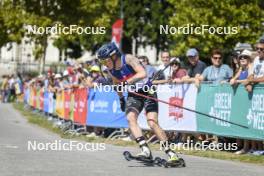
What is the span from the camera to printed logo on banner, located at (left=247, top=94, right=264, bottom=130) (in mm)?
12227

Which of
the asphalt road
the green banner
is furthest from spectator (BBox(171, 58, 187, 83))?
the asphalt road

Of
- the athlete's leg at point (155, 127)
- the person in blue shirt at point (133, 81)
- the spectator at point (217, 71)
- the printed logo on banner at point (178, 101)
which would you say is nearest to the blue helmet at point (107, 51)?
the person in blue shirt at point (133, 81)

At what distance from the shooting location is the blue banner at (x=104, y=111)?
57.3ft

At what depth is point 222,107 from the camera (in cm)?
1355

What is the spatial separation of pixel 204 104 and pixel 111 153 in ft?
8.06

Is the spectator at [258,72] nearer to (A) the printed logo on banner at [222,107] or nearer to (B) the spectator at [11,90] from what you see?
(A) the printed logo on banner at [222,107]

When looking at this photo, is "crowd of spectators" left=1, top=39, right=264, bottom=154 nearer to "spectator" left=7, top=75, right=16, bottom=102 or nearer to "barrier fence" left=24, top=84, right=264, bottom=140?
"barrier fence" left=24, top=84, right=264, bottom=140

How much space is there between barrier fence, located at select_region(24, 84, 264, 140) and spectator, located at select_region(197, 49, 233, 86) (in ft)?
0.83

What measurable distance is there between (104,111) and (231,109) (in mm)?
5734

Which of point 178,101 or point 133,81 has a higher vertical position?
point 133,81

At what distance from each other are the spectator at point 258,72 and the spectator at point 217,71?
1.34m

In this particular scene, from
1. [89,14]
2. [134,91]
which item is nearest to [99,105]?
[134,91]

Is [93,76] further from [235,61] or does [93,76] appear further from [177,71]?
[235,61]
